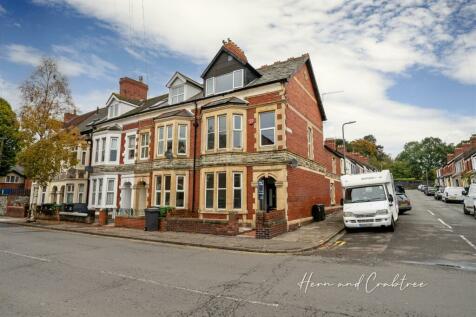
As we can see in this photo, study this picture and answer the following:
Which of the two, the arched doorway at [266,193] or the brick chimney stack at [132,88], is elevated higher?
the brick chimney stack at [132,88]

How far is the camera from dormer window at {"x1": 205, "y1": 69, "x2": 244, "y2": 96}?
18.6m

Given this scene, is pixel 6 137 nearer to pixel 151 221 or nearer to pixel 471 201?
pixel 151 221

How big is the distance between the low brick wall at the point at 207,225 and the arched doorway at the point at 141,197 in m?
6.65

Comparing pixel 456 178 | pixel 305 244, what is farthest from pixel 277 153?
pixel 456 178

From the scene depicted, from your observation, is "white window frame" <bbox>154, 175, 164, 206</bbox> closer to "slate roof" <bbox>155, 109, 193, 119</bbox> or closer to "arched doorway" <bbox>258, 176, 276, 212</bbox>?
"slate roof" <bbox>155, 109, 193, 119</bbox>

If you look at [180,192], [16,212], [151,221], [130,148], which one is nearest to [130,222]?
[151,221]

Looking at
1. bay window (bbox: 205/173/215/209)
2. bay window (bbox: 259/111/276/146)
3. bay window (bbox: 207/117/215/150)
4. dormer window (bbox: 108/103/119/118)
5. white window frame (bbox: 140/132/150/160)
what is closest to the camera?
bay window (bbox: 259/111/276/146)

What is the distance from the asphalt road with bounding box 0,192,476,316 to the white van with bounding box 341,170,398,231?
2368 millimetres

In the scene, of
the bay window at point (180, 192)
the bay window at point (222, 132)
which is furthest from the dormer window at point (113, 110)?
the bay window at point (222, 132)

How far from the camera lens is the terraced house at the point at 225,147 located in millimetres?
16375

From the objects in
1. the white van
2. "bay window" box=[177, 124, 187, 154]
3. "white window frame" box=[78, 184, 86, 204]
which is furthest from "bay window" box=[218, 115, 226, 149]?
"white window frame" box=[78, 184, 86, 204]

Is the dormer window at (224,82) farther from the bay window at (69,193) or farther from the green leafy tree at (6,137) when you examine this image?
the green leafy tree at (6,137)

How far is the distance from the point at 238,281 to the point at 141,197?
17.5m

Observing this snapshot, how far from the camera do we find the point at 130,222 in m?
18.0
